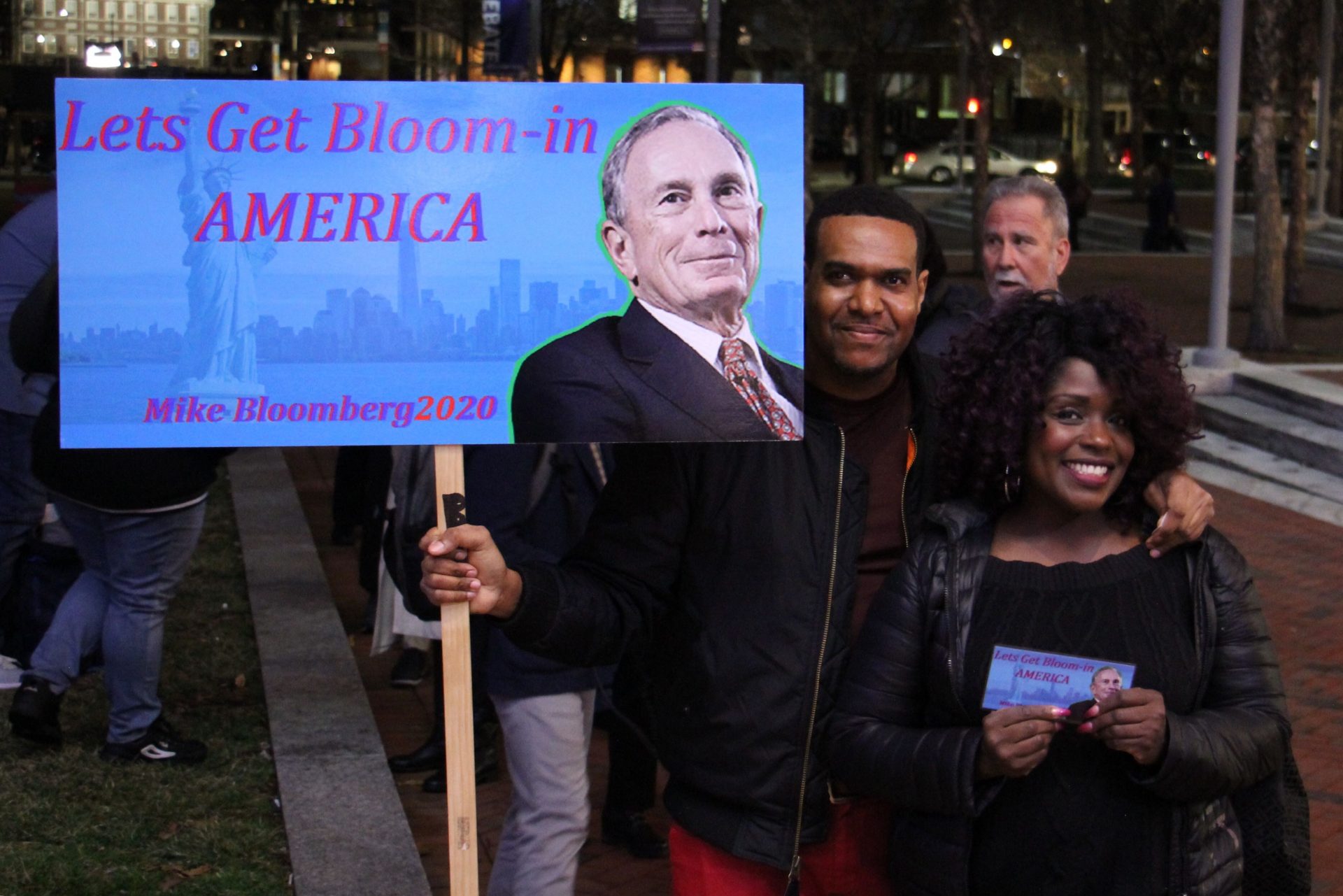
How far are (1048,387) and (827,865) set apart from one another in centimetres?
88

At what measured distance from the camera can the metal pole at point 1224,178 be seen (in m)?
12.6

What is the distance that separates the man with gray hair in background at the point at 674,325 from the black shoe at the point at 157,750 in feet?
10.6

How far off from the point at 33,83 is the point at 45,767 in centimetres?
3221

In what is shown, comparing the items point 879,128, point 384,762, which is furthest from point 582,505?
point 879,128

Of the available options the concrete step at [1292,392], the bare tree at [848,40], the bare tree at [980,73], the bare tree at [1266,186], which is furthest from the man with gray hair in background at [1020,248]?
the bare tree at [848,40]

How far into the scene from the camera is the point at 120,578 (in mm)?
5355

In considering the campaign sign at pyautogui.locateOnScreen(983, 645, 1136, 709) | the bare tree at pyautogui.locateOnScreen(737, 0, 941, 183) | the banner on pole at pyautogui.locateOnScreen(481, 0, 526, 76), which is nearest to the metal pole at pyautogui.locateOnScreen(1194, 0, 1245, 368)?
the bare tree at pyautogui.locateOnScreen(737, 0, 941, 183)

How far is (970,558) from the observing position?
2631 mm

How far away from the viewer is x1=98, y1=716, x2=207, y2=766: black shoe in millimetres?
5488

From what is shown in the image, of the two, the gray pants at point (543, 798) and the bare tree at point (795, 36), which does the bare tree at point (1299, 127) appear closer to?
the bare tree at point (795, 36)

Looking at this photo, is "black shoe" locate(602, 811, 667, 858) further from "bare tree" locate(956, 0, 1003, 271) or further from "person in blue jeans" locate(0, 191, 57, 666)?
"bare tree" locate(956, 0, 1003, 271)

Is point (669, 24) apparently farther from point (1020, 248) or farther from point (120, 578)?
point (1020, 248)

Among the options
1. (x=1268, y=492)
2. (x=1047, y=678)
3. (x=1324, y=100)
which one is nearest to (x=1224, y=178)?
(x=1268, y=492)

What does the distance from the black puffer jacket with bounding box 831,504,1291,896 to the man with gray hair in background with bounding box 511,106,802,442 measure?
1.14 ft
